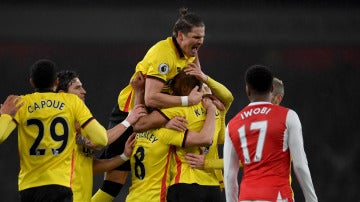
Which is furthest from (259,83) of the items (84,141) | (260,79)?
(84,141)

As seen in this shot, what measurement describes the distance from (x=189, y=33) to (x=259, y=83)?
1.31 meters

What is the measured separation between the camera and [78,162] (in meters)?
5.67

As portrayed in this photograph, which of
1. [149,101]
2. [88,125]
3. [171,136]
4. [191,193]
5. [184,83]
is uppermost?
[184,83]

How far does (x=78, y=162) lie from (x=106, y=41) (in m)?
4.55

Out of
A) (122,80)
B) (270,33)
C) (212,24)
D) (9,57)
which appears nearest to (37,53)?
(9,57)

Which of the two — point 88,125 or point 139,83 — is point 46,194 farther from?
point 139,83

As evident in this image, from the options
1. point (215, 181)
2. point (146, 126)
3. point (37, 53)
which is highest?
point (37, 53)

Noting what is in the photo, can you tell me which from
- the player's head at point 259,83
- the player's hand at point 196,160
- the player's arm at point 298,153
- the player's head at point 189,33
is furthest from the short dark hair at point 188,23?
the player's arm at point 298,153

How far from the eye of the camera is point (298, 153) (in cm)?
456

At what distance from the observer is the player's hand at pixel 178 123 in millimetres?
5602

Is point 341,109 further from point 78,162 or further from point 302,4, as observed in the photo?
point 78,162

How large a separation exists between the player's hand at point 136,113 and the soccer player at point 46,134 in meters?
0.50

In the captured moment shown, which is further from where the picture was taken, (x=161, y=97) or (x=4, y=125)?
(x=161, y=97)

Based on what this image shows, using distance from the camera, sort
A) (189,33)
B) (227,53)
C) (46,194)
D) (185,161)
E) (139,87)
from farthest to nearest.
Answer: (227,53), (139,87), (189,33), (185,161), (46,194)
